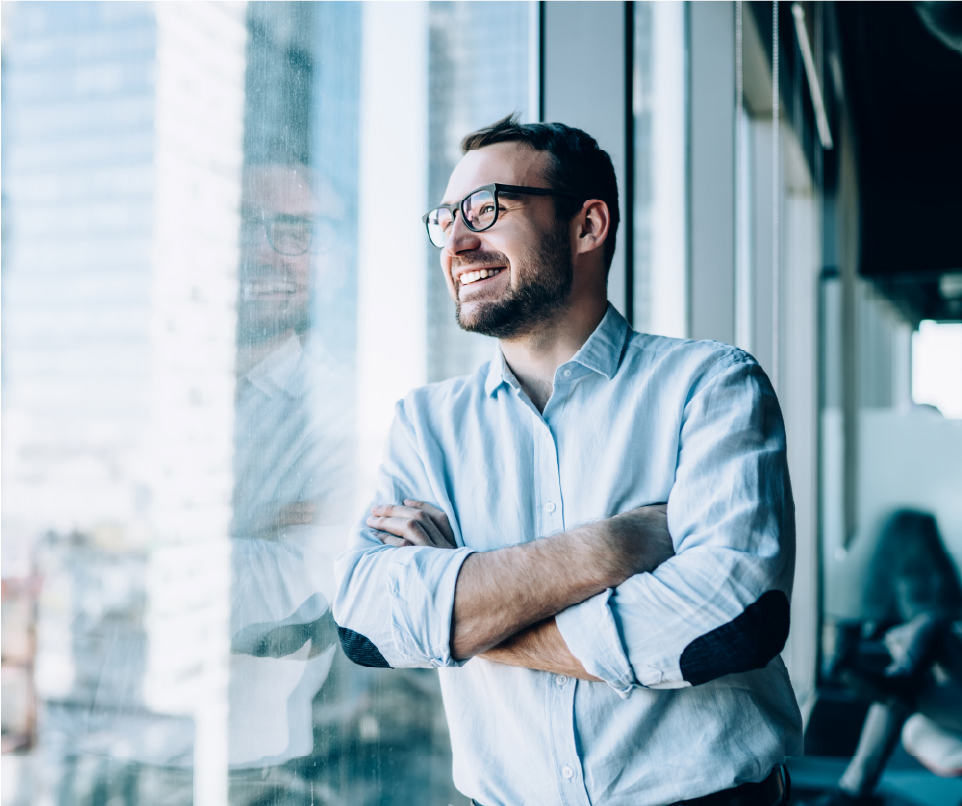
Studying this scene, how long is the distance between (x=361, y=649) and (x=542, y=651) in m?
0.31

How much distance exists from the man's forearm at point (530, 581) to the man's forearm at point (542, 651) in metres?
0.02

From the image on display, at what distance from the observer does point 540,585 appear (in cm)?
118

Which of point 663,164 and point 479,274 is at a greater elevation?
point 663,164

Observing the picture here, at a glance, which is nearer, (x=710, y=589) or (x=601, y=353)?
(x=710, y=589)

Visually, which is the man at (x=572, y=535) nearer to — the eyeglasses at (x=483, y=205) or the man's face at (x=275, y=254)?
the eyeglasses at (x=483, y=205)

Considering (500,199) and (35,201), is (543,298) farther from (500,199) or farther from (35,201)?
(35,201)

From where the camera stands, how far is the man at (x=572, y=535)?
3.82 ft

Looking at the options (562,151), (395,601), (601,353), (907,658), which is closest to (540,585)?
(395,601)

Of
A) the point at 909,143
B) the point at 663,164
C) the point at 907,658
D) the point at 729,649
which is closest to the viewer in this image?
the point at 729,649

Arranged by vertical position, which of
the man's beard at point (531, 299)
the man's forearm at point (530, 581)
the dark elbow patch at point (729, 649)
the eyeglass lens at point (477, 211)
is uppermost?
the eyeglass lens at point (477, 211)

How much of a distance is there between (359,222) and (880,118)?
304cm

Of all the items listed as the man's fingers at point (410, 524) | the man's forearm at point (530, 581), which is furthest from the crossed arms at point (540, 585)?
the man's fingers at point (410, 524)

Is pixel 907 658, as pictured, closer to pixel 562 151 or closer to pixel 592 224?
pixel 592 224

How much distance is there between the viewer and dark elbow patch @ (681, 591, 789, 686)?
112cm
